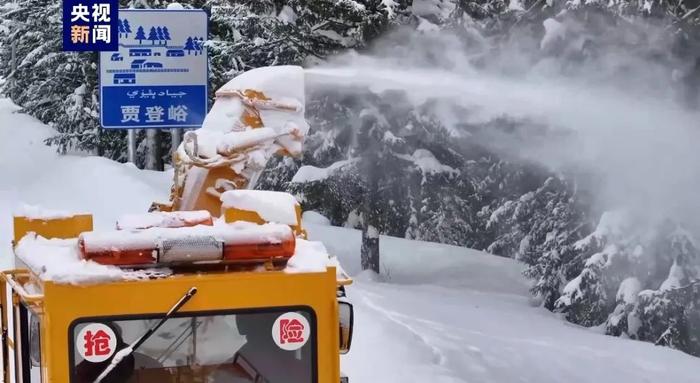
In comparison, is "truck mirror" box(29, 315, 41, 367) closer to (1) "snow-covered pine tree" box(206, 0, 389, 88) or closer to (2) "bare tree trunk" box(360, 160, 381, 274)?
(1) "snow-covered pine tree" box(206, 0, 389, 88)

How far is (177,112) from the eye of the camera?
16250mm

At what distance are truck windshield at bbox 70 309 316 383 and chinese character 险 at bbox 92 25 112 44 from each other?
12.2m

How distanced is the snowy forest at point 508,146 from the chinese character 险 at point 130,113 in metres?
3.26

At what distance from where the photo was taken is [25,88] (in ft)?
129

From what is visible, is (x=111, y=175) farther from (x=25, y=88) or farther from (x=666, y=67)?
(x=25, y=88)

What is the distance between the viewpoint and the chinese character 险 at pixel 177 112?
1620 cm

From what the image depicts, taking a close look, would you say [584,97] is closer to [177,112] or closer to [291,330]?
[177,112]

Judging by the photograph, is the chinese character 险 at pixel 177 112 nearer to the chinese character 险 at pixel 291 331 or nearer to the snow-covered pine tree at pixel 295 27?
the snow-covered pine tree at pixel 295 27

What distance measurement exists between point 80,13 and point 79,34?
0.32m

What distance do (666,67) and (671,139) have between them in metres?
0.95

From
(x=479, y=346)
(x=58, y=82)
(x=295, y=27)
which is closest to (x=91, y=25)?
(x=295, y=27)

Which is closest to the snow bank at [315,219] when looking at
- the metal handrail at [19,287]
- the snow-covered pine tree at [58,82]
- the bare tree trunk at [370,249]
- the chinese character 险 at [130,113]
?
the bare tree trunk at [370,249]

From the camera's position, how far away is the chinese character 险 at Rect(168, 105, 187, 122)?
16.2m

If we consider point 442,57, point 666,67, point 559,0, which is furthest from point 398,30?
point 666,67
